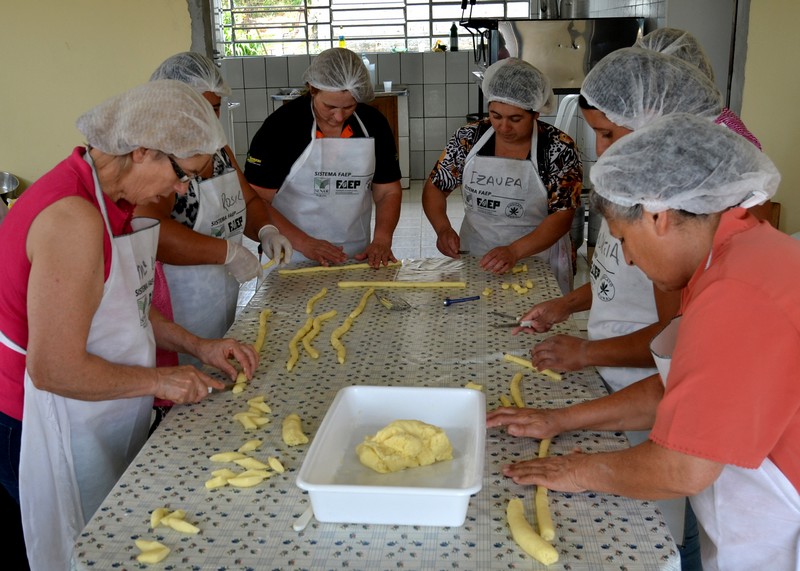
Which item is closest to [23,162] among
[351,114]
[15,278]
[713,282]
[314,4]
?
[351,114]

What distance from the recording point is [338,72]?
3012 millimetres

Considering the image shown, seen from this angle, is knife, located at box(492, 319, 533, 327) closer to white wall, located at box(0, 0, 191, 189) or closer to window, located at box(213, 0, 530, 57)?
white wall, located at box(0, 0, 191, 189)

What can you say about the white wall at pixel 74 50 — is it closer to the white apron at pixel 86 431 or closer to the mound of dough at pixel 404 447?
the white apron at pixel 86 431

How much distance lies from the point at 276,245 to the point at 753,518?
1962 millimetres

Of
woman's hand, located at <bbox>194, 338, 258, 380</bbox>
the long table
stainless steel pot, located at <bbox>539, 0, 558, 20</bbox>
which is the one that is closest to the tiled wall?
stainless steel pot, located at <bbox>539, 0, 558, 20</bbox>

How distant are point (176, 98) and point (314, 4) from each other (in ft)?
28.9

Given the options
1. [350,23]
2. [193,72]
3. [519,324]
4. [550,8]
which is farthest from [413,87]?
[519,324]

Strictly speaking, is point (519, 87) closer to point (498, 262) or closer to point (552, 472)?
point (498, 262)

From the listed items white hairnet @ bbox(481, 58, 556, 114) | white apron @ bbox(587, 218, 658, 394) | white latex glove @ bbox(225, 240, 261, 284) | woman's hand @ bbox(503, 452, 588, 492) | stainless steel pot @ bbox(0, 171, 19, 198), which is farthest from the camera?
stainless steel pot @ bbox(0, 171, 19, 198)

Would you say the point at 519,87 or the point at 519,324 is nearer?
the point at 519,324

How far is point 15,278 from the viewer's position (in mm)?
1614

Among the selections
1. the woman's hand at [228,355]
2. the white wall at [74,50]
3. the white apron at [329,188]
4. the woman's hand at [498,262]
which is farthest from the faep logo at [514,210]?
the white wall at [74,50]

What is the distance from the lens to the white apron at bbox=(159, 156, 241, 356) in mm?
2666

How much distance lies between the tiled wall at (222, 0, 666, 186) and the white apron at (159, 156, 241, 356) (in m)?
6.64
